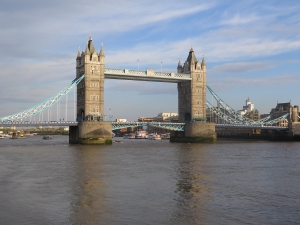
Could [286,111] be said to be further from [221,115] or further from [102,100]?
[102,100]

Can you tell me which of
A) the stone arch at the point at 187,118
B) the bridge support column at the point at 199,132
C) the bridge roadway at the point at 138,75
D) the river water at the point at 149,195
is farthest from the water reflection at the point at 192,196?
the stone arch at the point at 187,118

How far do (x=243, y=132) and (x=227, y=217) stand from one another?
86.6 m

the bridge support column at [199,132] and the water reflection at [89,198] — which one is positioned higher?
the bridge support column at [199,132]

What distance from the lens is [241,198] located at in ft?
51.9

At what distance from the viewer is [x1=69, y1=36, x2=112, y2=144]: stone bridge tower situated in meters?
53.9

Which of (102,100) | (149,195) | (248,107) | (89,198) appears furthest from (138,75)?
(248,107)

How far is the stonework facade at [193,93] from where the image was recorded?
219ft

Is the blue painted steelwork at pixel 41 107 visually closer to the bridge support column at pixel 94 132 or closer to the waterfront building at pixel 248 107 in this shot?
the bridge support column at pixel 94 132

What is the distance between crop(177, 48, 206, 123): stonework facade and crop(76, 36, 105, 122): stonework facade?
16844 millimetres

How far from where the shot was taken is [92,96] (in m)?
56.4

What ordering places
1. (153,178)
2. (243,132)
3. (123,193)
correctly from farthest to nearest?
1. (243,132)
2. (153,178)
3. (123,193)

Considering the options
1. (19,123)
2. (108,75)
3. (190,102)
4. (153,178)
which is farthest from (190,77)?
(153,178)

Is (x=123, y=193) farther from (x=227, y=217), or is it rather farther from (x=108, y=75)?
(x=108, y=75)

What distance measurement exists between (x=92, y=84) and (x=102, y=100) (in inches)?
103
